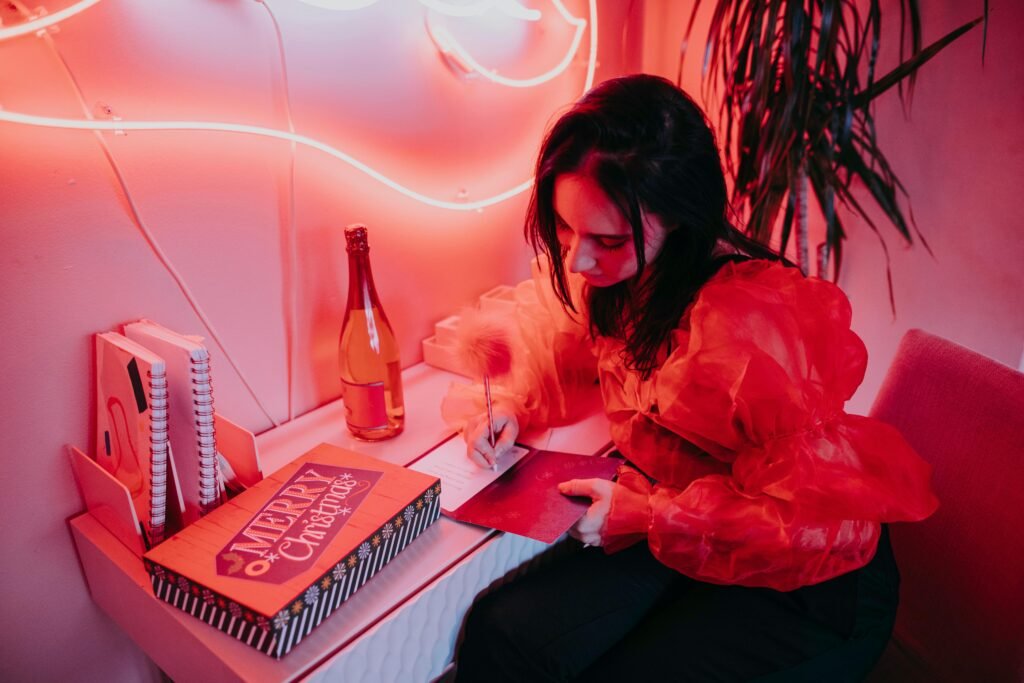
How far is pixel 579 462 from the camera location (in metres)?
1.04

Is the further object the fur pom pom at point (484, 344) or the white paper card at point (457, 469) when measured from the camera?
the fur pom pom at point (484, 344)

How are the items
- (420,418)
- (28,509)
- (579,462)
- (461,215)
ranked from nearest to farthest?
(28,509), (579,462), (420,418), (461,215)

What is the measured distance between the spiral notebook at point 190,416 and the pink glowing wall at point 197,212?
12 cm

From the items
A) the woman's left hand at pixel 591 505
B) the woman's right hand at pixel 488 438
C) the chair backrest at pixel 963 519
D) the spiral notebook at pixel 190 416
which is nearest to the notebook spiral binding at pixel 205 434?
the spiral notebook at pixel 190 416

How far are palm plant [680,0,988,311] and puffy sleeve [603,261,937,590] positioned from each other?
617 millimetres

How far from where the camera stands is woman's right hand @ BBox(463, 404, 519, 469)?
1028 mm

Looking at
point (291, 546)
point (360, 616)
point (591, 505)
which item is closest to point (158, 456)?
point (291, 546)

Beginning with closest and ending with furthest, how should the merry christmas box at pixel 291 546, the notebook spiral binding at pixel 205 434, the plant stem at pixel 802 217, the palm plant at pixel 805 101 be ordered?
the merry christmas box at pixel 291 546
the notebook spiral binding at pixel 205 434
the palm plant at pixel 805 101
the plant stem at pixel 802 217

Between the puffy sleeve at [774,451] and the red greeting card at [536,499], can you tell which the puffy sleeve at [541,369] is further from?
the puffy sleeve at [774,451]

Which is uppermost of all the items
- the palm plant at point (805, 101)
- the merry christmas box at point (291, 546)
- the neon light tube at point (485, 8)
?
the neon light tube at point (485, 8)

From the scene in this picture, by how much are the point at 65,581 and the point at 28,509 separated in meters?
0.14

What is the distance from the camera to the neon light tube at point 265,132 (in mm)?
787

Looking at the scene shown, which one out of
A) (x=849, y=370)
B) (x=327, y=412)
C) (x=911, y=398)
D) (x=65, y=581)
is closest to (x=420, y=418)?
(x=327, y=412)

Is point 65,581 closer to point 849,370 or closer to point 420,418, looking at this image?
point 420,418
